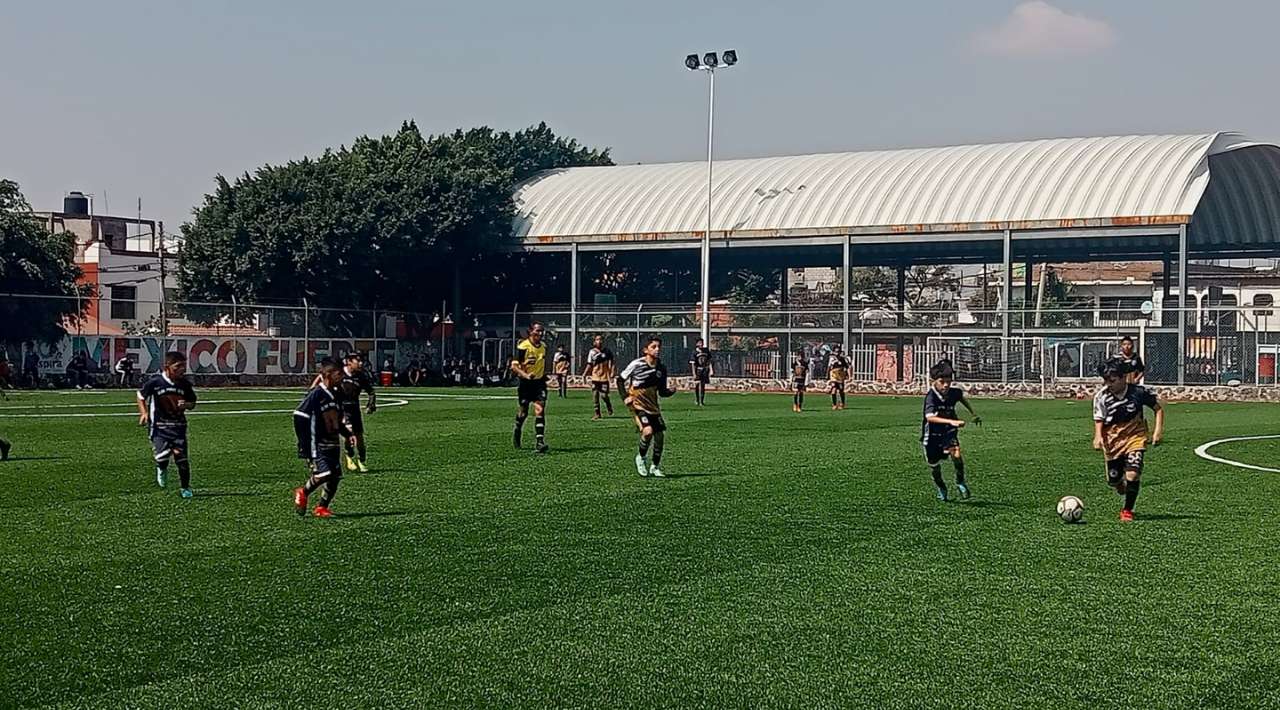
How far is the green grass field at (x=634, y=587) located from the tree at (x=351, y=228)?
39107 millimetres

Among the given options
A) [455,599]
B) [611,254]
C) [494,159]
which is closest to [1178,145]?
[611,254]

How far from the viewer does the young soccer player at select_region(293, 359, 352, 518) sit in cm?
1357

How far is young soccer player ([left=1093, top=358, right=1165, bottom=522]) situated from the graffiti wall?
1344 inches

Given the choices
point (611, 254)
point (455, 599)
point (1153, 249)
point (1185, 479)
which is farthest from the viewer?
point (611, 254)

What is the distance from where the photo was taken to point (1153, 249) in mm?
56156

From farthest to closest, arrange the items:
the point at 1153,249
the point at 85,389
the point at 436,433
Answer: the point at 1153,249, the point at 85,389, the point at 436,433

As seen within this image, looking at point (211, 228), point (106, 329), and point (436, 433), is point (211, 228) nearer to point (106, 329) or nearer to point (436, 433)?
point (106, 329)

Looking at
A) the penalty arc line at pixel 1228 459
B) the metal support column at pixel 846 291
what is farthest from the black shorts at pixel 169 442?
the metal support column at pixel 846 291

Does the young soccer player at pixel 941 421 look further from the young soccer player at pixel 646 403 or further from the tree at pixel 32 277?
the tree at pixel 32 277

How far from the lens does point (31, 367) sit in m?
46.0

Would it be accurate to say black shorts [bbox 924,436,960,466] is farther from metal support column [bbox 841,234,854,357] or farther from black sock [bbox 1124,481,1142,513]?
metal support column [bbox 841,234,854,357]

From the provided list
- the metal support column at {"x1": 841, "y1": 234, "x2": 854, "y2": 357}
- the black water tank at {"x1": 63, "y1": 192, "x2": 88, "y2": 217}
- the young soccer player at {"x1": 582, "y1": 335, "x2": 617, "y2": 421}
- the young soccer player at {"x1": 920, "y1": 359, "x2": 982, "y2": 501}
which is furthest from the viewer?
the black water tank at {"x1": 63, "y1": 192, "x2": 88, "y2": 217}

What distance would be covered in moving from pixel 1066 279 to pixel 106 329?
55244 mm

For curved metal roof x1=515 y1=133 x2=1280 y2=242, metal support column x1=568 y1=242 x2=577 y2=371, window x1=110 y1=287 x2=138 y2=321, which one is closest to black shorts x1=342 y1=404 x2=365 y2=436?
curved metal roof x1=515 y1=133 x2=1280 y2=242
